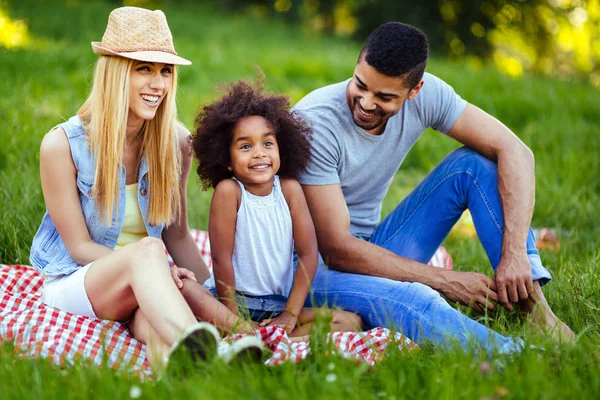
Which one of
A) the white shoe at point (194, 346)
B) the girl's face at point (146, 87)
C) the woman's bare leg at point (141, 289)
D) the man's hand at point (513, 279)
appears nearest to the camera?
the white shoe at point (194, 346)

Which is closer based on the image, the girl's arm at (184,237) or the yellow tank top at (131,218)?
the yellow tank top at (131,218)

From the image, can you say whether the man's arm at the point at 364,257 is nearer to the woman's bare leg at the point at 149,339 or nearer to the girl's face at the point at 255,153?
the girl's face at the point at 255,153

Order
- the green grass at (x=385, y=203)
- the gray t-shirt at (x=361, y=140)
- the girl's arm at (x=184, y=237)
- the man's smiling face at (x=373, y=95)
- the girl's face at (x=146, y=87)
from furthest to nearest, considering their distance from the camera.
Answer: the girl's arm at (x=184, y=237)
the gray t-shirt at (x=361, y=140)
the man's smiling face at (x=373, y=95)
the girl's face at (x=146, y=87)
the green grass at (x=385, y=203)

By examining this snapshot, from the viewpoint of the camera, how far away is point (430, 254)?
3.87 meters

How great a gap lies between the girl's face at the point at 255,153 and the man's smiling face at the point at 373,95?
0.50 m

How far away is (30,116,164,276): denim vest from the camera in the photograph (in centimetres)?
319

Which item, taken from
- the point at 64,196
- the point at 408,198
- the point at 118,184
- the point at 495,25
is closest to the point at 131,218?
the point at 118,184

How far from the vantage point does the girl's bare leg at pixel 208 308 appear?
3.01 m

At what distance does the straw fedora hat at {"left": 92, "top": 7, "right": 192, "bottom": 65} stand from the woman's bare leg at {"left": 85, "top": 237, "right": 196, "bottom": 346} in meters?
0.85

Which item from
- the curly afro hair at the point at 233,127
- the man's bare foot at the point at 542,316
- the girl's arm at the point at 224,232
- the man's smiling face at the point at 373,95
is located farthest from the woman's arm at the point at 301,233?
the man's bare foot at the point at 542,316

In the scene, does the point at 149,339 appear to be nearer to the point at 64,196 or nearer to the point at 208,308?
the point at 208,308

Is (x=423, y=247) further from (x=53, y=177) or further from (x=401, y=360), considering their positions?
(x=53, y=177)

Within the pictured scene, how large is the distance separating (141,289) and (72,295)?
52 cm

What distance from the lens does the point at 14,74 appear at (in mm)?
7371
